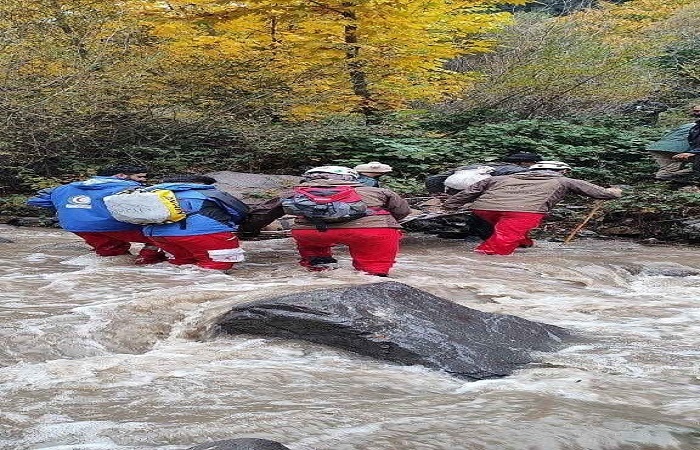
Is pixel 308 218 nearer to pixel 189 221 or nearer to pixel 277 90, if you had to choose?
pixel 189 221

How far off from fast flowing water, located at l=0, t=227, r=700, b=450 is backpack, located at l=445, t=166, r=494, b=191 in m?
2.50

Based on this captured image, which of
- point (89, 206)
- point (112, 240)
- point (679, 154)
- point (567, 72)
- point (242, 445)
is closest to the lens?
point (242, 445)

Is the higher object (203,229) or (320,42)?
(320,42)

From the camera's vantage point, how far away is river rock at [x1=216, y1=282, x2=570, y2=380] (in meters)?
4.42

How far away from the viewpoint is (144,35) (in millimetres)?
13453

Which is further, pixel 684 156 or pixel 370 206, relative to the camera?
pixel 684 156

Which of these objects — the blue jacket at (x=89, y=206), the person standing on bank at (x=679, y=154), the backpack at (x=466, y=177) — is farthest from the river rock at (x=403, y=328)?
the person standing on bank at (x=679, y=154)

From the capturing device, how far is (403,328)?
4684mm

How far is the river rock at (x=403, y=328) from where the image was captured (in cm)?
442

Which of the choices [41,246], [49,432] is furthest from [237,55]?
[49,432]

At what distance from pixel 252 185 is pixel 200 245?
3.74 metres

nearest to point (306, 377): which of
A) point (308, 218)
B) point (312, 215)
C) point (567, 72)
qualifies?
point (312, 215)

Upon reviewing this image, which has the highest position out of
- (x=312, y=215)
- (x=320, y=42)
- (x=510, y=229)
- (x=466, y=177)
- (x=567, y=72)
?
(x=320, y=42)

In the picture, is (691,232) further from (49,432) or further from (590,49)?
(49,432)
